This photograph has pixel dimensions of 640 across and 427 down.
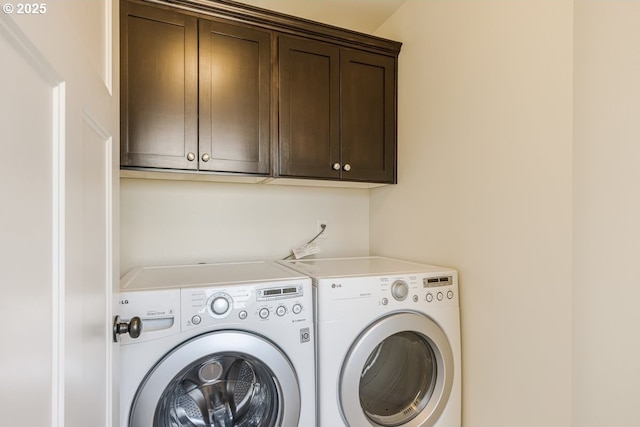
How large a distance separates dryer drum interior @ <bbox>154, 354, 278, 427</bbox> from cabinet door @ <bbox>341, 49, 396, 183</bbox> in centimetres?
104

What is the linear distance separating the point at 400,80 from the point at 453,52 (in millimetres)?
399

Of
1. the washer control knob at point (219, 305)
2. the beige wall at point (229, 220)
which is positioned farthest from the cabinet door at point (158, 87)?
the washer control knob at point (219, 305)

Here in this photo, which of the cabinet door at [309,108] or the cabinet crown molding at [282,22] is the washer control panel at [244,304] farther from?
the cabinet crown molding at [282,22]

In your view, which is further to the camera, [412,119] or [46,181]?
[412,119]

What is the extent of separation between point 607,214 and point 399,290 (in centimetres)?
72

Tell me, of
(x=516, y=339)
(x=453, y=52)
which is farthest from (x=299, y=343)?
(x=453, y=52)

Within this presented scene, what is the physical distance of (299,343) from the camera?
124 centimetres

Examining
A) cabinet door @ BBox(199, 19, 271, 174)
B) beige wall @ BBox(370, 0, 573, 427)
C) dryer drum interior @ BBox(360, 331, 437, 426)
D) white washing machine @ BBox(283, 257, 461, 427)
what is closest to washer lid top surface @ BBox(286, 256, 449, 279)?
white washing machine @ BBox(283, 257, 461, 427)

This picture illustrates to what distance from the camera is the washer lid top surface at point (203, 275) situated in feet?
3.99

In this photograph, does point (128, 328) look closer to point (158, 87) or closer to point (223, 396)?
point (223, 396)

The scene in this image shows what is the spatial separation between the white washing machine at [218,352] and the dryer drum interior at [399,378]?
0.32 metres

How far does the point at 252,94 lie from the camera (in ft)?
5.20

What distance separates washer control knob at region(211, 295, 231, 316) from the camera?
3.74ft

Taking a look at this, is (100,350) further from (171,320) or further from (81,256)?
(171,320)
